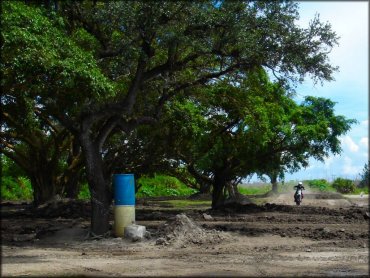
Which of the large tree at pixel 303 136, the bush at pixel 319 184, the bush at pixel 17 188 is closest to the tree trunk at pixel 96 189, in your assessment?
the large tree at pixel 303 136

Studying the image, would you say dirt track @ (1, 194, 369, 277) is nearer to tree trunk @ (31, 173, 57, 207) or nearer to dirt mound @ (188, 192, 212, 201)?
tree trunk @ (31, 173, 57, 207)

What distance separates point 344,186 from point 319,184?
2515mm

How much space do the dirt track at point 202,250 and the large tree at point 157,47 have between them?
2.09m

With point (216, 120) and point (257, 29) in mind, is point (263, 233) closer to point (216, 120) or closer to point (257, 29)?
point (257, 29)

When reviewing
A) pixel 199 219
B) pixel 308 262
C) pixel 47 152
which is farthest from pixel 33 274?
pixel 47 152

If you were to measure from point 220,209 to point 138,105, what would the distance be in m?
8.40

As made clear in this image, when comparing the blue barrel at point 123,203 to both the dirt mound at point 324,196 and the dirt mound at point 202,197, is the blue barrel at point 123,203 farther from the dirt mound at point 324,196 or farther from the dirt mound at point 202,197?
the dirt mound at point 324,196

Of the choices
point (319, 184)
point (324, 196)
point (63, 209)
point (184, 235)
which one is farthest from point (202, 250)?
point (319, 184)

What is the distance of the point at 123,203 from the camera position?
1494cm

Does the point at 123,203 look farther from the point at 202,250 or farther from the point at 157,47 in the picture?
the point at 157,47

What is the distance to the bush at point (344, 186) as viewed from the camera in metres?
48.8

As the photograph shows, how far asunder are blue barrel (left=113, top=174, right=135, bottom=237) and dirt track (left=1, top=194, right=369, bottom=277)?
1.55ft

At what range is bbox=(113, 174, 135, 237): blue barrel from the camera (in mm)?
14922

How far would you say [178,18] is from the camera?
1452 cm
